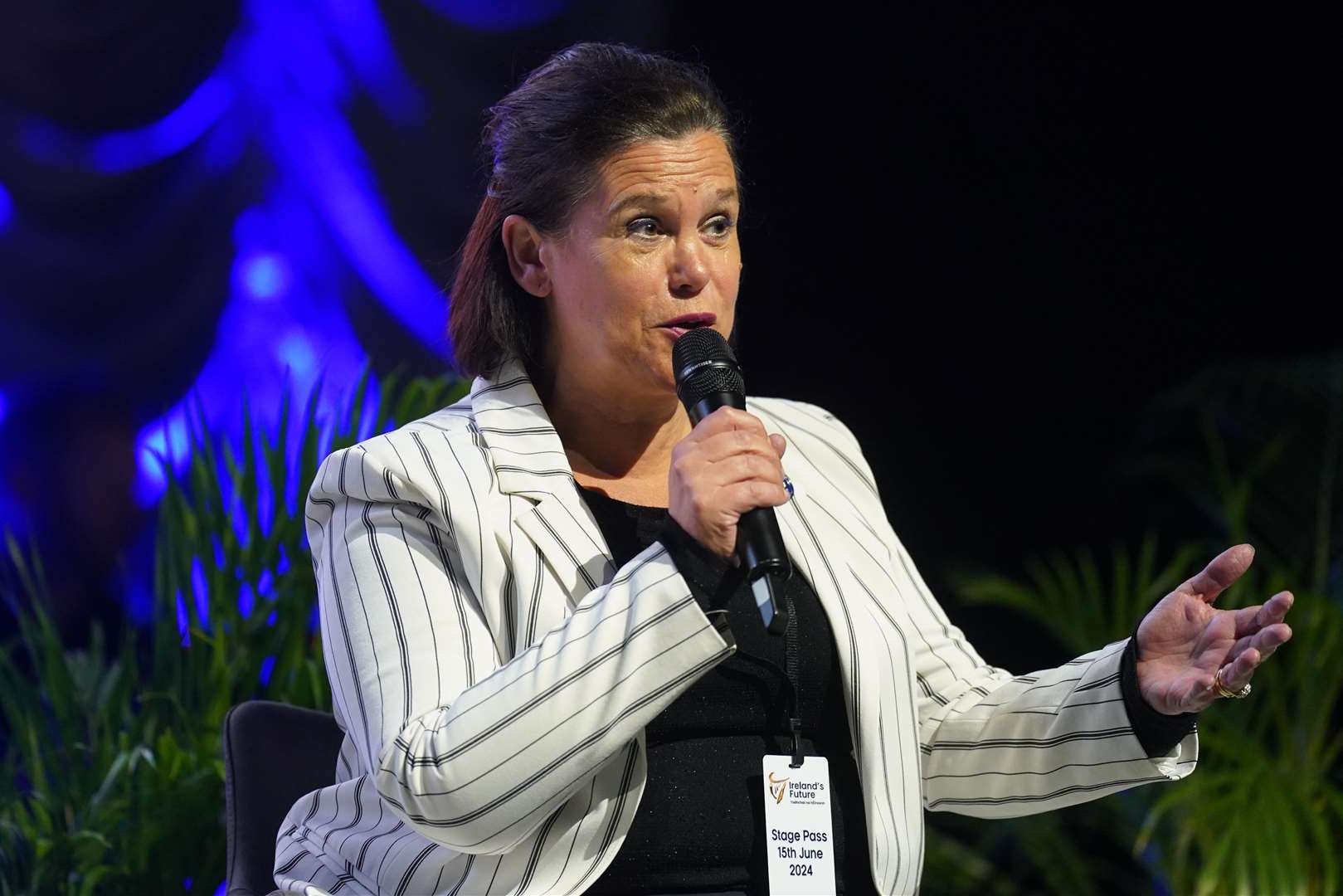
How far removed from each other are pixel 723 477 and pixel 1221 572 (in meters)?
0.54

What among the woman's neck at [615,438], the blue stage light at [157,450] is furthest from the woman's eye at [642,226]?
the blue stage light at [157,450]

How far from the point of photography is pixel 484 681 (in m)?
1.34

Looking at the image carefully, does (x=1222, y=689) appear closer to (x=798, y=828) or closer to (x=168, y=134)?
(x=798, y=828)

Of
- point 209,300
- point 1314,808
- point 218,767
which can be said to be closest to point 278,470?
point 218,767

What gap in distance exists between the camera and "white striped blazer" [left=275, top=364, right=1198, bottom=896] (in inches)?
51.4

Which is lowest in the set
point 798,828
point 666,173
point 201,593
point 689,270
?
point 798,828

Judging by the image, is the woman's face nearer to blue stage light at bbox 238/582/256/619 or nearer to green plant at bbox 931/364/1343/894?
blue stage light at bbox 238/582/256/619

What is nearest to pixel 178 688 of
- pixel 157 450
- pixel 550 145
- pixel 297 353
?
pixel 157 450

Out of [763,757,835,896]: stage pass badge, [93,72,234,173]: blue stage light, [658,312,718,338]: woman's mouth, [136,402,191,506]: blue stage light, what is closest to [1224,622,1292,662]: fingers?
[763,757,835,896]: stage pass badge

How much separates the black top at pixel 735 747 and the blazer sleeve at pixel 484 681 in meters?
0.07

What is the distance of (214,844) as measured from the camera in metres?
2.15

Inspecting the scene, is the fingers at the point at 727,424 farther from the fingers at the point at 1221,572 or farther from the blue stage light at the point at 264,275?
the blue stage light at the point at 264,275

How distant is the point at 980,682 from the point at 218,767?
44.1 inches

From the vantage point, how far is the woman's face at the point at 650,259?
1622mm
